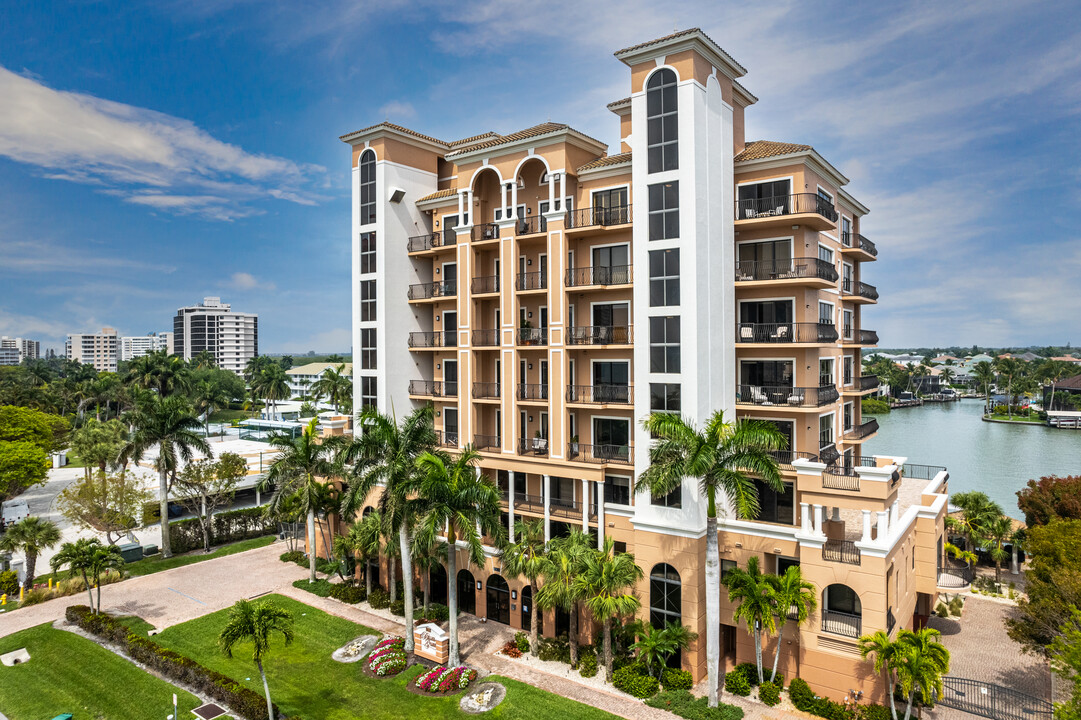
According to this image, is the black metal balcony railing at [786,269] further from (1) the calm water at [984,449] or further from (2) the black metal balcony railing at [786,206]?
(1) the calm water at [984,449]

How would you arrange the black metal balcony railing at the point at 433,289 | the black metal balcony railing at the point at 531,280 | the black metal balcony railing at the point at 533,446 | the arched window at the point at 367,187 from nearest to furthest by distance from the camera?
the black metal balcony railing at the point at 533,446, the black metal balcony railing at the point at 531,280, the black metal balcony railing at the point at 433,289, the arched window at the point at 367,187

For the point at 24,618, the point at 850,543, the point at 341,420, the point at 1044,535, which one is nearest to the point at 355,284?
the point at 341,420

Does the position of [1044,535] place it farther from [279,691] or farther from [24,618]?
[24,618]

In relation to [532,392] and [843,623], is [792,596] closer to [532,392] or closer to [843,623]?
[843,623]

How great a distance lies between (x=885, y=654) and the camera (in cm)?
1766

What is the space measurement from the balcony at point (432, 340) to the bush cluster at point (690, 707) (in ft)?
58.2

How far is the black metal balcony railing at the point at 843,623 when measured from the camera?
763 inches

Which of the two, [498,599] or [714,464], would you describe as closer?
[714,464]

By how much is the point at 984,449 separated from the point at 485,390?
7490 cm

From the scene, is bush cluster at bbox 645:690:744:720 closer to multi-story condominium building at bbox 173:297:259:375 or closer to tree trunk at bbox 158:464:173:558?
tree trunk at bbox 158:464:173:558

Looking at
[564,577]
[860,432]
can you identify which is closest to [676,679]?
[564,577]

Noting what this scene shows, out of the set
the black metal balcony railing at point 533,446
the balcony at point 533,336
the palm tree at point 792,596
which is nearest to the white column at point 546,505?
the black metal balcony railing at point 533,446

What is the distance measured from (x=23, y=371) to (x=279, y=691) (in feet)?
440

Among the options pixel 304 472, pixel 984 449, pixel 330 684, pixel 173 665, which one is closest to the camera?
pixel 330 684
